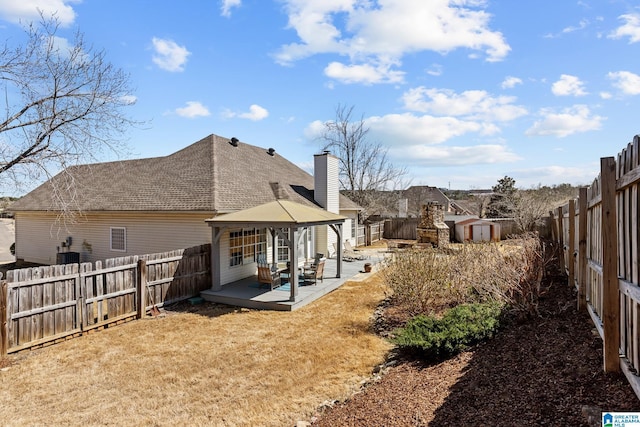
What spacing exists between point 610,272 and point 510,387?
1563mm

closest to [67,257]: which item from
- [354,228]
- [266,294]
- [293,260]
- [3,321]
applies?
[3,321]

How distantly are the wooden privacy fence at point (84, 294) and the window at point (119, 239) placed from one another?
4.97 m

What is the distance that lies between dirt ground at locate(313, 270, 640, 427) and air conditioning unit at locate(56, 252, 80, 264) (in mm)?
15460

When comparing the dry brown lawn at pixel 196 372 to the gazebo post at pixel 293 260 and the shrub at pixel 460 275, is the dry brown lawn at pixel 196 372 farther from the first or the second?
the shrub at pixel 460 275

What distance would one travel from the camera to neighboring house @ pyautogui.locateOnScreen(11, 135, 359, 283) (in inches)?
504

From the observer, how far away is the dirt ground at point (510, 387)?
3.15m

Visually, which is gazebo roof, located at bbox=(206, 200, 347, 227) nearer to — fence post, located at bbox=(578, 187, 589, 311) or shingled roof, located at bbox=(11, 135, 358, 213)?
shingled roof, located at bbox=(11, 135, 358, 213)

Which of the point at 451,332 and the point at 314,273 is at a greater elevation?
the point at 451,332

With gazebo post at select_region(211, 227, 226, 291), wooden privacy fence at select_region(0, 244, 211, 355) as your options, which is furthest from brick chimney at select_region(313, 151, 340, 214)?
wooden privacy fence at select_region(0, 244, 211, 355)

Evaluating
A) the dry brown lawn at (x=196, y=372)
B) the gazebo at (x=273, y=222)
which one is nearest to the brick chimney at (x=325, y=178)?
the gazebo at (x=273, y=222)

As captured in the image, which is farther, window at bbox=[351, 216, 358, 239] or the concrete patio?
window at bbox=[351, 216, 358, 239]

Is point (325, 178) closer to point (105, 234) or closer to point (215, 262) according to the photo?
point (215, 262)

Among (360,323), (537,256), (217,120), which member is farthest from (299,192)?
(537,256)

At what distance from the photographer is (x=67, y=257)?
1548cm
